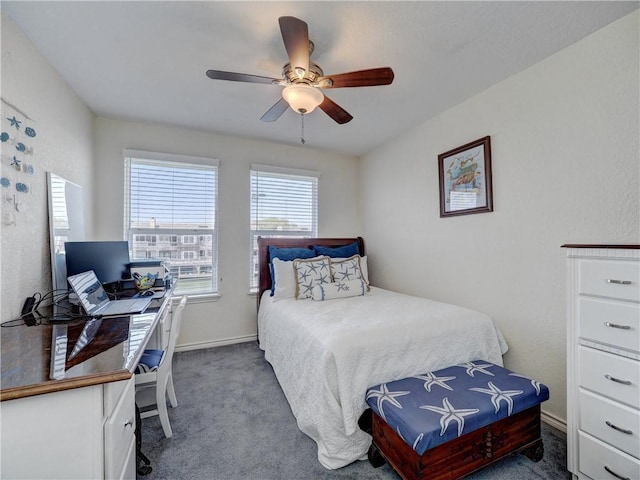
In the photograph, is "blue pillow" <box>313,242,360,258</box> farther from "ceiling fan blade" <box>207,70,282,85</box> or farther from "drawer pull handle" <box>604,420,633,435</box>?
"drawer pull handle" <box>604,420,633,435</box>

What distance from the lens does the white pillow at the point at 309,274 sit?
2.80 meters

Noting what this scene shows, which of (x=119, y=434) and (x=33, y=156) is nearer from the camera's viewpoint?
(x=119, y=434)

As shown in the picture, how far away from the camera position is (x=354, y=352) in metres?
1.62

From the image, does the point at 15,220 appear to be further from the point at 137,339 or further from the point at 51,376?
the point at 51,376

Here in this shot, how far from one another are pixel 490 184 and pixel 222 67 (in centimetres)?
229

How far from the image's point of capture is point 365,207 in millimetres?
4000

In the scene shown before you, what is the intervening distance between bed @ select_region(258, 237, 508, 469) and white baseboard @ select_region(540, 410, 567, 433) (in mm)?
451

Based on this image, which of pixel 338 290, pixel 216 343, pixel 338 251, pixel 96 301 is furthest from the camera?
pixel 338 251

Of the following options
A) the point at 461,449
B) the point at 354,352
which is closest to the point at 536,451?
the point at 461,449

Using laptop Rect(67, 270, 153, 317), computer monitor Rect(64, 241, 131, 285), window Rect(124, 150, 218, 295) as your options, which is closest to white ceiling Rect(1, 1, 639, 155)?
window Rect(124, 150, 218, 295)

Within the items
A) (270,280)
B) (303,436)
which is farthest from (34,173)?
(303,436)

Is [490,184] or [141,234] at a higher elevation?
[490,184]

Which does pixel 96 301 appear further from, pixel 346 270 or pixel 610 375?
pixel 610 375

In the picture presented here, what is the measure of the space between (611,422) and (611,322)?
0.47 m
